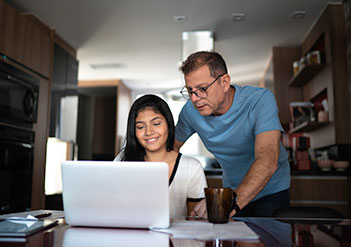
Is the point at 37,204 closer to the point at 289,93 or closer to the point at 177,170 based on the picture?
the point at 177,170

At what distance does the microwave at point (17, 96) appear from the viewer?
281cm

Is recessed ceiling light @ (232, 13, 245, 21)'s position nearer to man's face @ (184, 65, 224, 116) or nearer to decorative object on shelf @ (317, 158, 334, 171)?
decorative object on shelf @ (317, 158, 334, 171)

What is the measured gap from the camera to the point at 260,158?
4.51ft

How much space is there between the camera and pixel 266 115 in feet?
4.91

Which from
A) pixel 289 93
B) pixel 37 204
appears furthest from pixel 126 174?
pixel 289 93

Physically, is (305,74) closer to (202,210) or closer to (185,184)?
(185,184)

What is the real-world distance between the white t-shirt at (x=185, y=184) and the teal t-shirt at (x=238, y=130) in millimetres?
252

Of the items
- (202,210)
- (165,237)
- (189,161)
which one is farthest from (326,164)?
(165,237)

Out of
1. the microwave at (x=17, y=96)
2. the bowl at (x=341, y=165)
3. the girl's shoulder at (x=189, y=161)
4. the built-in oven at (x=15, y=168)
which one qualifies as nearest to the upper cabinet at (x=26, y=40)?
the microwave at (x=17, y=96)

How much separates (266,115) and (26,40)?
2.59 meters

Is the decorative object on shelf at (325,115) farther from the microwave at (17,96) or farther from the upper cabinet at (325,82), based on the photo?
the microwave at (17,96)

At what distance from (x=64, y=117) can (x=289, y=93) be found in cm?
279

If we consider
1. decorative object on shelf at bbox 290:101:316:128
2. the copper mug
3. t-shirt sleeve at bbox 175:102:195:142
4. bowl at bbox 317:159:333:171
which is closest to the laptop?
the copper mug

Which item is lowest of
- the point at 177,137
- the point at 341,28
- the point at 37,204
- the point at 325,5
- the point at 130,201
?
the point at 37,204
